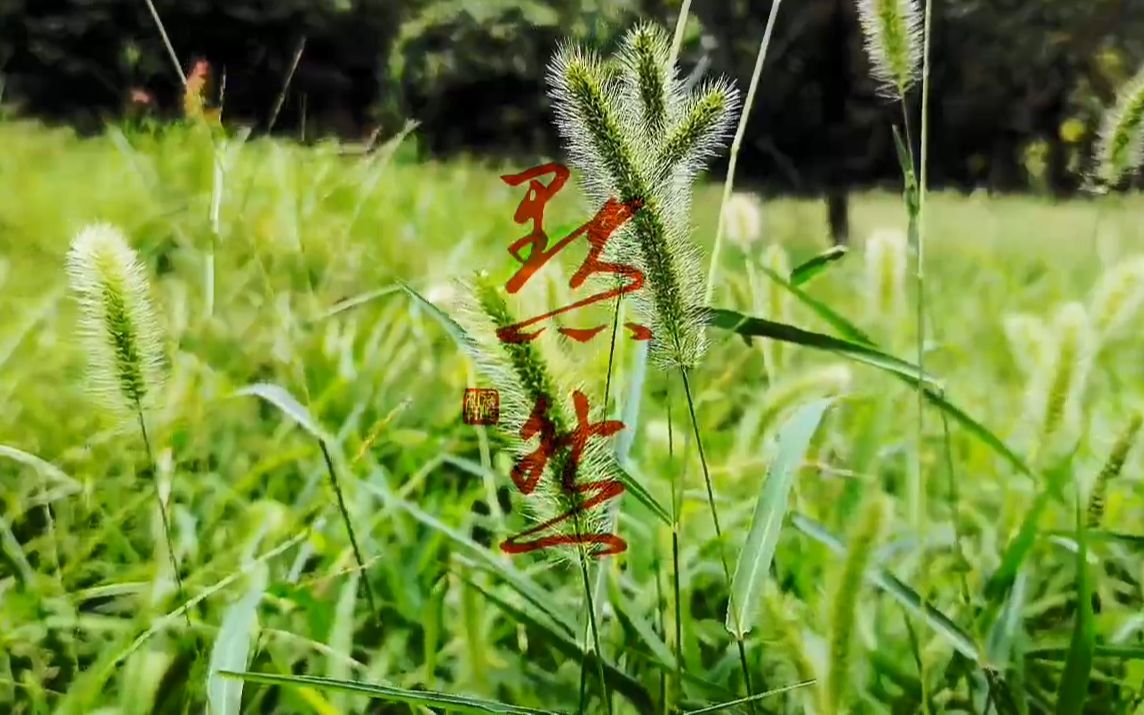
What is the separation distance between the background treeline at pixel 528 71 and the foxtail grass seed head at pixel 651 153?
0.70 meters

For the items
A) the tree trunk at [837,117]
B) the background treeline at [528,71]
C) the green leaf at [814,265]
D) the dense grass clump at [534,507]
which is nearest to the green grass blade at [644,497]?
the dense grass clump at [534,507]

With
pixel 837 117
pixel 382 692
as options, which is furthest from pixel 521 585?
pixel 837 117

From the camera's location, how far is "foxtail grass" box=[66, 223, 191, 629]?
0.43 metres

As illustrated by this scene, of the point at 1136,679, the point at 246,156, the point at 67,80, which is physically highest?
the point at 67,80

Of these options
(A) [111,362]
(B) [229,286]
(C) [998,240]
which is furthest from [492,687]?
(C) [998,240]

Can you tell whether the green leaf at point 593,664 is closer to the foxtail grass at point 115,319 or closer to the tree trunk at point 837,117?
the foxtail grass at point 115,319

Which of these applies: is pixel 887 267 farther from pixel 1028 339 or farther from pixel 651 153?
pixel 651 153

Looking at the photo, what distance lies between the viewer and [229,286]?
3.83 feet

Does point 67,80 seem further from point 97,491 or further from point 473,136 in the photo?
A: point 97,491

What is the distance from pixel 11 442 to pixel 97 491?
0.31ft

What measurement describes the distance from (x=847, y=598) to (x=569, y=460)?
0.12 meters

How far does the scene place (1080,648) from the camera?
1.47 feet

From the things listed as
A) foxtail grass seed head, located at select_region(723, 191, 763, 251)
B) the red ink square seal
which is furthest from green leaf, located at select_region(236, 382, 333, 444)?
foxtail grass seed head, located at select_region(723, 191, 763, 251)

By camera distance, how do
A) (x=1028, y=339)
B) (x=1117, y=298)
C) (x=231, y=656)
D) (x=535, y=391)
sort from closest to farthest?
(x=535, y=391) → (x=231, y=656) → (x=1117, y=298) → (x=1028, y=339)
